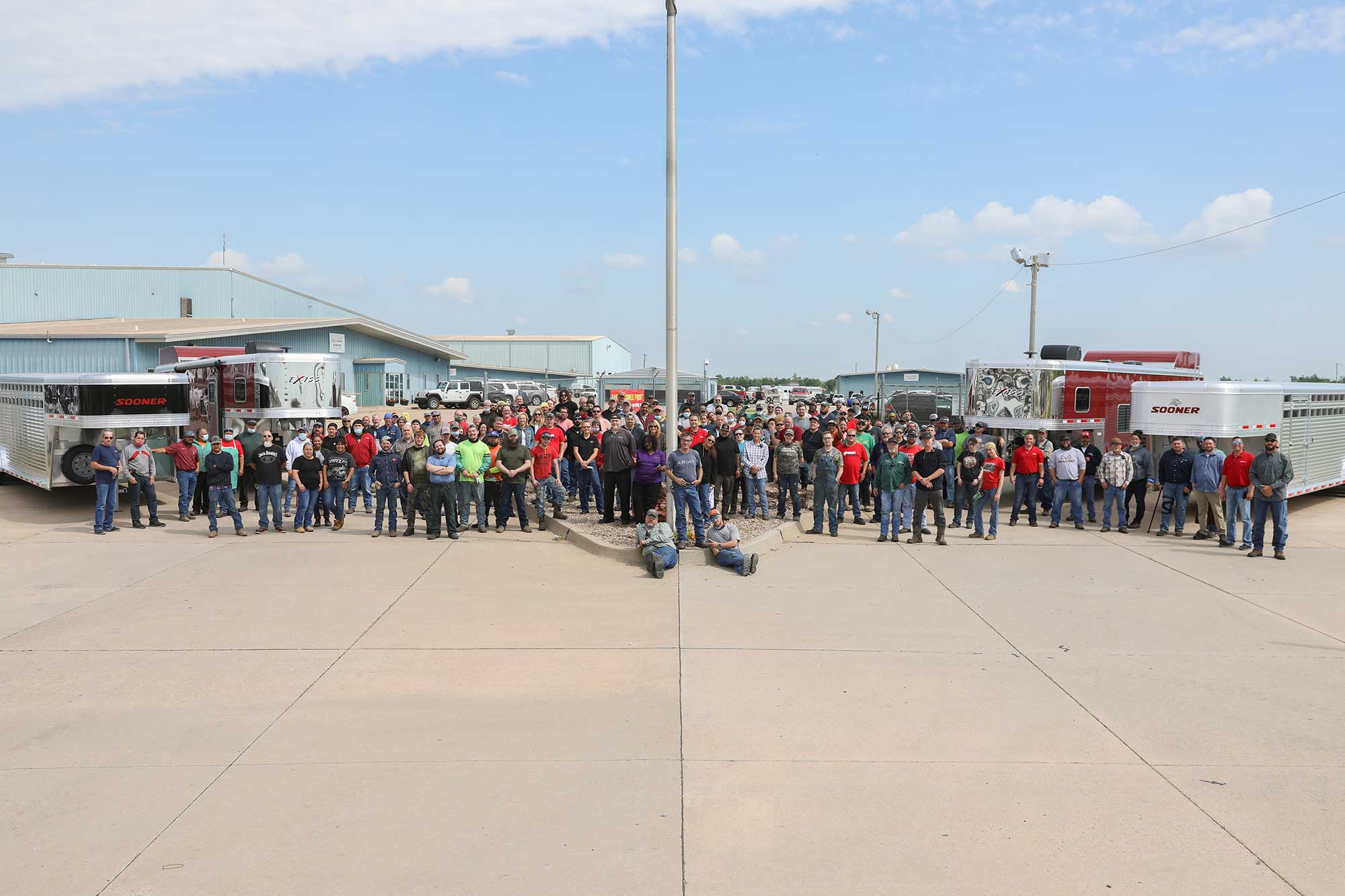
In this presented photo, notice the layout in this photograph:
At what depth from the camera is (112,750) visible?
20.2 ft

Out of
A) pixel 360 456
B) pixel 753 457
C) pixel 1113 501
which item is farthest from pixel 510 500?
pixel 1113 501

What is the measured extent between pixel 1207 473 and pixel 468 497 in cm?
1133

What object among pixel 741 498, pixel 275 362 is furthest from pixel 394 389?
pixel 741 498

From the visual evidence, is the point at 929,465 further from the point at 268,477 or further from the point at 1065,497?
the point at 268,477

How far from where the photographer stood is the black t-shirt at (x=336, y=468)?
1515cm

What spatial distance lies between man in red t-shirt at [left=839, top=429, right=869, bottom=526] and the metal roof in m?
33.3

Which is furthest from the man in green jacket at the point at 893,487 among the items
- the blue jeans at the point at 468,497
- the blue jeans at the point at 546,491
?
the blue jeans at the point at 468,497

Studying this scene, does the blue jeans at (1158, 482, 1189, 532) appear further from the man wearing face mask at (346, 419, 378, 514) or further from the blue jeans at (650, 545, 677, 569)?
the man wearing face mask at (346, 419, 378, 514)

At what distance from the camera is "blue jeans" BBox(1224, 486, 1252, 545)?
14008 mm

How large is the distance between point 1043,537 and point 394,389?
4237cm

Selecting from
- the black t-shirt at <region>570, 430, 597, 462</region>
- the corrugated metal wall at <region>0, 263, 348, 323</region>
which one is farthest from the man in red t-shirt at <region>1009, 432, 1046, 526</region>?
the corrugated metal wall at <region>0, 263, 348, 323</region>

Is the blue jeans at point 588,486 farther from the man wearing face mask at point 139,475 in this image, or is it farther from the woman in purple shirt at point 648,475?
the man wearing face mask at point 139,475

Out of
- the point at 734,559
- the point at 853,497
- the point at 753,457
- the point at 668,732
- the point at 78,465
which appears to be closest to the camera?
the point at 668,732

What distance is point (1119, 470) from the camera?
15.1 m
